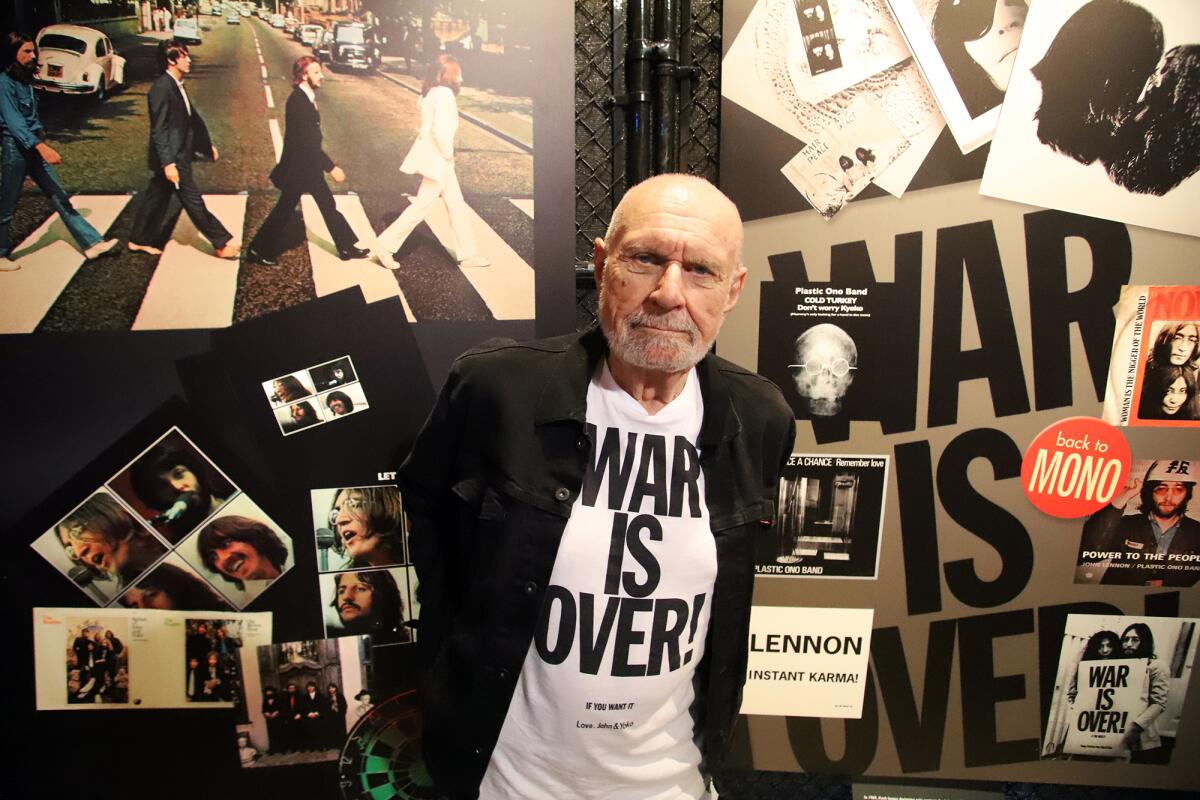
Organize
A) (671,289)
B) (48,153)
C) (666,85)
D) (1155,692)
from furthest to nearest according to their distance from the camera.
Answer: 1. (1155,692)
2. (666,85)
3. (48,153)
4. (671,289)

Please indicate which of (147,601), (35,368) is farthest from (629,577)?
(35,368)

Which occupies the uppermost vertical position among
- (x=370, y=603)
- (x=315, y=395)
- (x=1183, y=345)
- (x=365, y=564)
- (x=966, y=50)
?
(x=966, y=50)

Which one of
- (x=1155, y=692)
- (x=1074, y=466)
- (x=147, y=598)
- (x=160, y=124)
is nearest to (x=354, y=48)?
(x=160, y=124)

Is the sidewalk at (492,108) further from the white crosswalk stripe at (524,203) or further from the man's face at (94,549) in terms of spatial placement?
the man's face at (94,549)

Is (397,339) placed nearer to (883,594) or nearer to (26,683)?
(26,683)

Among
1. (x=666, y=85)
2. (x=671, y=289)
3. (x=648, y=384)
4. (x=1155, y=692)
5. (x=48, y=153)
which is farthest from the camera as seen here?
(x=1155, y=692)

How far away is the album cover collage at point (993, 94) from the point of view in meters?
1.40

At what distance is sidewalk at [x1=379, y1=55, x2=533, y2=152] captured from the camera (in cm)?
136

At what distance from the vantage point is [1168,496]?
5.24 feet

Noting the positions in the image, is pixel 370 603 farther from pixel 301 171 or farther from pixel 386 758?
pixel 301 171

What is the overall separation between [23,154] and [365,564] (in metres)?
1.18

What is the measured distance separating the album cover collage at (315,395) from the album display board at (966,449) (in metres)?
0.91

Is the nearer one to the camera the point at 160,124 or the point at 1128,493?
the point at 160,124

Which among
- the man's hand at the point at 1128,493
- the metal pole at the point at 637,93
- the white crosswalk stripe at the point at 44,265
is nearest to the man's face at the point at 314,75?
the white crosswalk stripe at the point at 44,265
